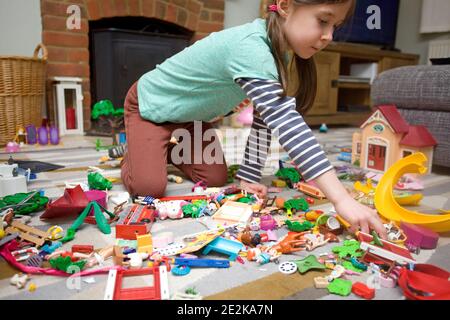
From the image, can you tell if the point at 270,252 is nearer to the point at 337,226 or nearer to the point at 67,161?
the point at 337,226

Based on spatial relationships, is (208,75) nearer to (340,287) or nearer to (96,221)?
(96,221)

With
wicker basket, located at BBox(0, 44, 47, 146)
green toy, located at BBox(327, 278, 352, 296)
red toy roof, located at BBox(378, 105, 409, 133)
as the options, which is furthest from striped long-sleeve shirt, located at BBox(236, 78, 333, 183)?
wicker basket, located at BBox(0, 44, 47, 146)

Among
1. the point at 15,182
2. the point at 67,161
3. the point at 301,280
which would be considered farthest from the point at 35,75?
the point at 301,280

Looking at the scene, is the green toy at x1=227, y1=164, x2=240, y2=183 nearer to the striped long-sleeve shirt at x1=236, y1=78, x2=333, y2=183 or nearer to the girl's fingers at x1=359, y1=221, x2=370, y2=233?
the striped long-sleeve shirt at x1=236, y1=78, x2=333, y2=183

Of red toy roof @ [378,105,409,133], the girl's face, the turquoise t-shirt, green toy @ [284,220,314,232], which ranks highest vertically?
the girl's face

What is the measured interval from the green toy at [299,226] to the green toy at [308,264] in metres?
0.13

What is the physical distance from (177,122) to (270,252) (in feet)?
2.02

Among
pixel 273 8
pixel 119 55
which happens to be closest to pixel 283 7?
pixel 273 8

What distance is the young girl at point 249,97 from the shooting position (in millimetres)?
780

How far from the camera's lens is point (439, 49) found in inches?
130

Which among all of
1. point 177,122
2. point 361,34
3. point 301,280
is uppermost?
point 361,34

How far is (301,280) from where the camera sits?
641 millimetres

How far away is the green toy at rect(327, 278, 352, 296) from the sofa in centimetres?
99

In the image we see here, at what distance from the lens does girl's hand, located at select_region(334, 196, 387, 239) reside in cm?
71
